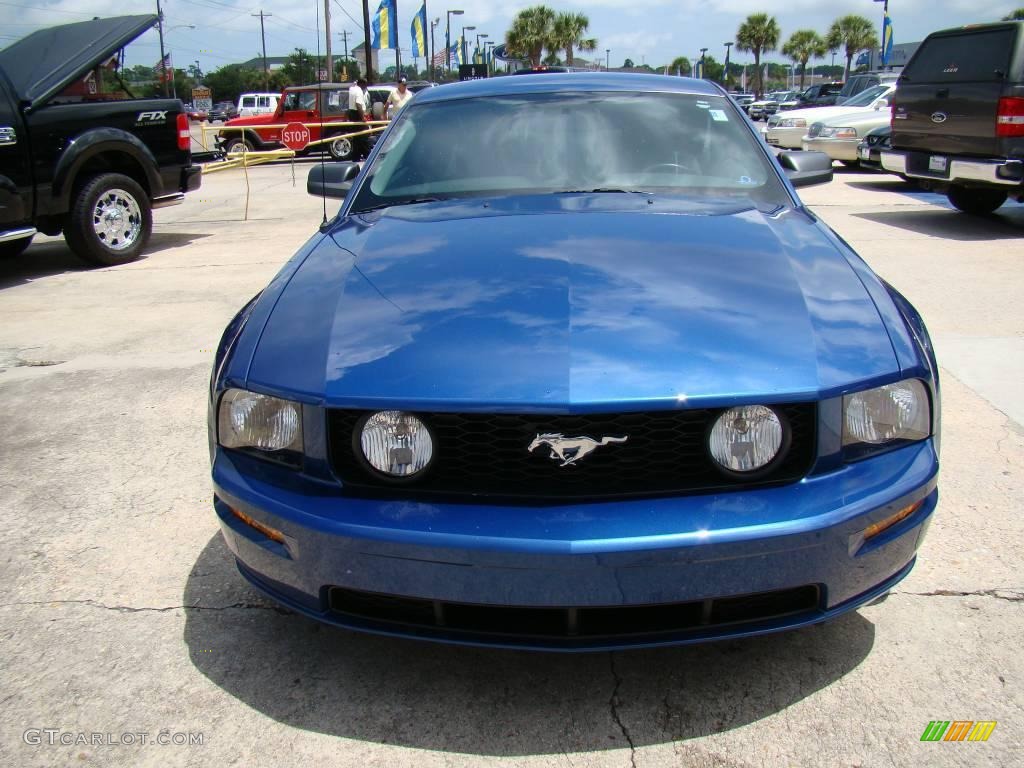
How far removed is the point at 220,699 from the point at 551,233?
5.08 feet

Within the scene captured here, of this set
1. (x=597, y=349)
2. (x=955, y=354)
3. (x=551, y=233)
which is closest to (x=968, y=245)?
(x=955, y=354)

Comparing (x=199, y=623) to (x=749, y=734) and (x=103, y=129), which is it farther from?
(x=103, y=129)

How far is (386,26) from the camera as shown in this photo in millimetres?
35250

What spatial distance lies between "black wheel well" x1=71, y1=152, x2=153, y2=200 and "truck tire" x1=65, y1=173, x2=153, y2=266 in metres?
0.07

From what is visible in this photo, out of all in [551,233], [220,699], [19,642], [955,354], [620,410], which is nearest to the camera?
[620,410]

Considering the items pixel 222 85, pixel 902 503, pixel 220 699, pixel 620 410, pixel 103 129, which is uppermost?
pixel 222 85

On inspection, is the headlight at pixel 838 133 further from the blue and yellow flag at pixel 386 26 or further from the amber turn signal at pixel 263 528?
the blue and yellow flag at pixel 386 26

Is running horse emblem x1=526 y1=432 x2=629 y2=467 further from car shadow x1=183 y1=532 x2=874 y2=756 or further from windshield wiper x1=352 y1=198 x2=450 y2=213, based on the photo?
windshield wiper x1=352 y1=198 x2=450 y2=213

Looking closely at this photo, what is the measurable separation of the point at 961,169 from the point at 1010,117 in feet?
2.06

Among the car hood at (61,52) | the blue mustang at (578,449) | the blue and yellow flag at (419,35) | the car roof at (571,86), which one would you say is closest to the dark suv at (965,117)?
the car roof at (571,86)

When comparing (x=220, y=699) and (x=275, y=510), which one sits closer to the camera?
(x=275, y=510)

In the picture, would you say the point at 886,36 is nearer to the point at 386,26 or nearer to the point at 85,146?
the point at 386,26

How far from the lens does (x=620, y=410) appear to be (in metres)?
1.84

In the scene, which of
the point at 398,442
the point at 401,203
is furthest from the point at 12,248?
the point at 398,442
